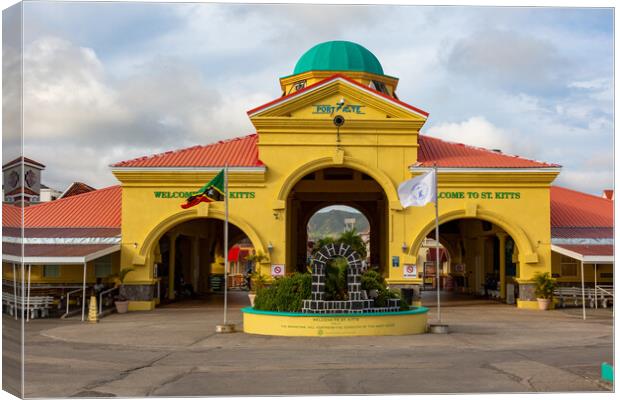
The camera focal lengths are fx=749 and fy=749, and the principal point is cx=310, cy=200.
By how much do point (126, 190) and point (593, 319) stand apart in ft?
62.4

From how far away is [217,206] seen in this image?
3139cm

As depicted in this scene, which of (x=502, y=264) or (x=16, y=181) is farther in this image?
(x=502, y=264)

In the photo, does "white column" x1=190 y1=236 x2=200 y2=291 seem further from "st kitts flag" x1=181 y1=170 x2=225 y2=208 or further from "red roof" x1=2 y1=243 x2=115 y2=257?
"st kitts flag" x1=181 y1=170 x2=225 y2=208

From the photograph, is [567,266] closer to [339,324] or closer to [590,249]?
[590,249]

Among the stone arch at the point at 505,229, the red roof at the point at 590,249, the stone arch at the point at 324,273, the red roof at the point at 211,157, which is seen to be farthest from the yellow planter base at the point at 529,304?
the stone arch at the point at 324,273

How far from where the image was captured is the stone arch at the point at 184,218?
31.2 m

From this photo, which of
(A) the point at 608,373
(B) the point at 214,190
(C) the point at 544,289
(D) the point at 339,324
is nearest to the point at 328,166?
(B) the point at 214,190

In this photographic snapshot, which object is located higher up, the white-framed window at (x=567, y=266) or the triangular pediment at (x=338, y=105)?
the triangular pediment at (x=338, y=105)

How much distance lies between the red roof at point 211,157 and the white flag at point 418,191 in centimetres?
1055

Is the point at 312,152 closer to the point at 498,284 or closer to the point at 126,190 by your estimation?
the point at 126,190

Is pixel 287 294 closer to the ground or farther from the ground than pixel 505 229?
closer to the ground

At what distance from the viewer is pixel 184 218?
104 feet

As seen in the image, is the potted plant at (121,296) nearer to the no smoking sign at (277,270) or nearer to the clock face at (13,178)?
the no smoking sign at (277,270)

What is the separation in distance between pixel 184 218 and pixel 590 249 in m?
17.1
